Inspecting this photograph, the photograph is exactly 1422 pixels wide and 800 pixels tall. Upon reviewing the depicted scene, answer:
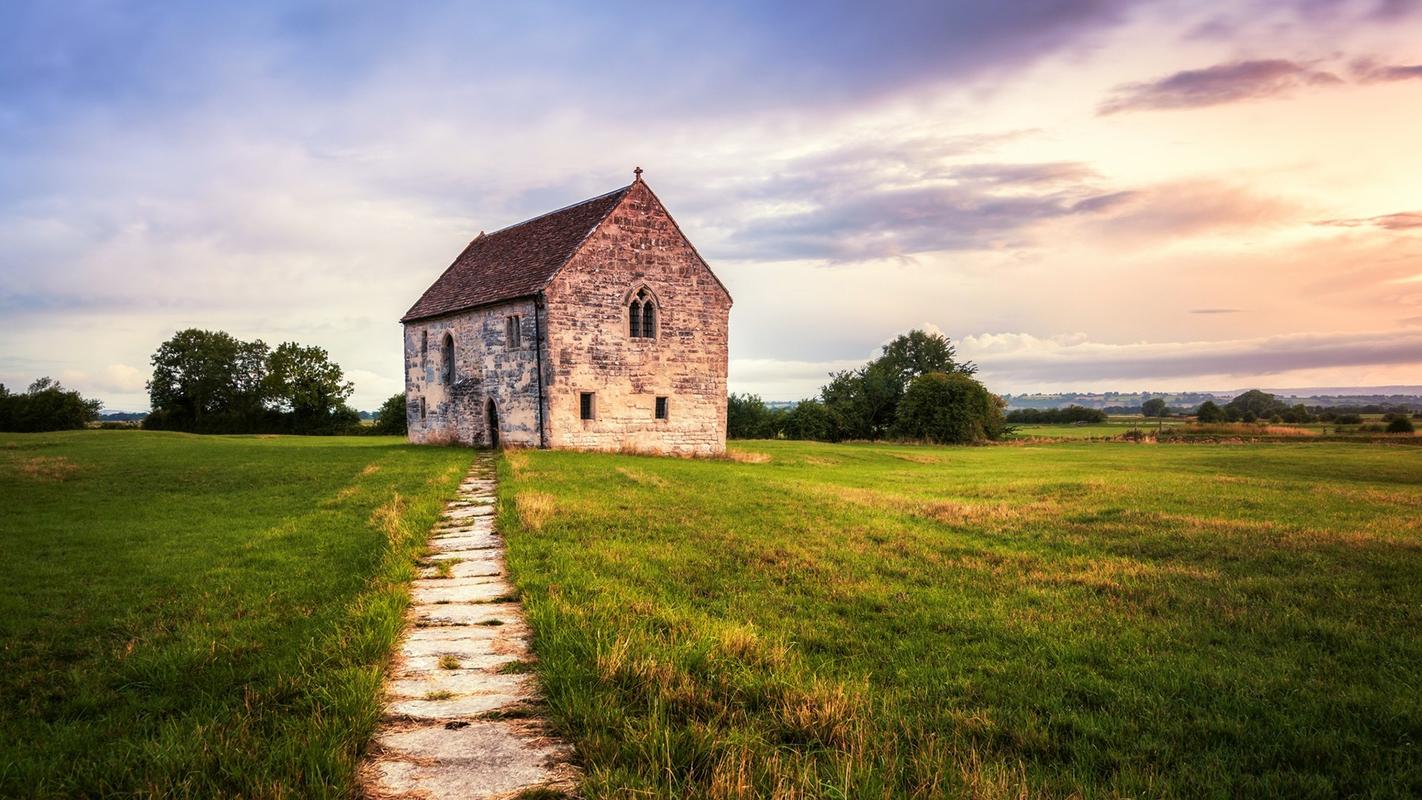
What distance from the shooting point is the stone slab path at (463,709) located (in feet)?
12.5

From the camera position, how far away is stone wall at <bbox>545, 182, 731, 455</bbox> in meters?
29.1

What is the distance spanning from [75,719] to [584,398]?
25.0m

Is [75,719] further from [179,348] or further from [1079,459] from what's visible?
[179,348]

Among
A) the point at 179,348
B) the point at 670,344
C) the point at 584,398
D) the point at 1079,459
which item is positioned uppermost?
the point at 179,348

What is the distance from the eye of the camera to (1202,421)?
66875mm

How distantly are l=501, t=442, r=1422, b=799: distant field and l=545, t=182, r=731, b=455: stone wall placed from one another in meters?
15.4

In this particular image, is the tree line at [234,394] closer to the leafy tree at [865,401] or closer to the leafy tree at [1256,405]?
the leafy tree at [865,401]

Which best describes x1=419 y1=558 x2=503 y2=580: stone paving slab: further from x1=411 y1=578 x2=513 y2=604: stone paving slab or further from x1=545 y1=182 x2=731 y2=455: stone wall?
x1=545 y1=182 x2=731 y2=455: stone wall

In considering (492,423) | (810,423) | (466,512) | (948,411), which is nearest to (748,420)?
(810,423)

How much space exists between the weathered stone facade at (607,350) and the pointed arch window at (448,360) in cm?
63

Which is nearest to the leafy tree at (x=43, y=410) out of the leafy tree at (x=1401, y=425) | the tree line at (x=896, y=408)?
the tree line at (x=896, y=408)

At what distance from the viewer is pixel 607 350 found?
30.1 metres

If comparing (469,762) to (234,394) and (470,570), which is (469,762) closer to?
(470,570)

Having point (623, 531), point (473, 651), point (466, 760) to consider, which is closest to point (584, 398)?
point (623, 531)
